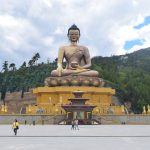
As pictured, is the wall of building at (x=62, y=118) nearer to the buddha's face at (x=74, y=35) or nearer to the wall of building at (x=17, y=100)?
the buddha's face at (x=74, y=35)

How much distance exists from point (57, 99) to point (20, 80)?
37336 mm

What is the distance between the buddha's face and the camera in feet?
148

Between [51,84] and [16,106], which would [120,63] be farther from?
[51,84]

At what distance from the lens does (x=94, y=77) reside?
45062mm

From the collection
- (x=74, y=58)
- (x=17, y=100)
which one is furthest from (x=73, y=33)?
(x=17, y=100)

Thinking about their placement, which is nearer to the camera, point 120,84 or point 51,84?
point 51,84

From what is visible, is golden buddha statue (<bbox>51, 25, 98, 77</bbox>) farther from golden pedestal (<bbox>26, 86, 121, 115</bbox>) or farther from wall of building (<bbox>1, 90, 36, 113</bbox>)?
wall of building (<bbox>1, 90, 36, 113</bbox>)

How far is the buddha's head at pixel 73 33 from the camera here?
45.3m
